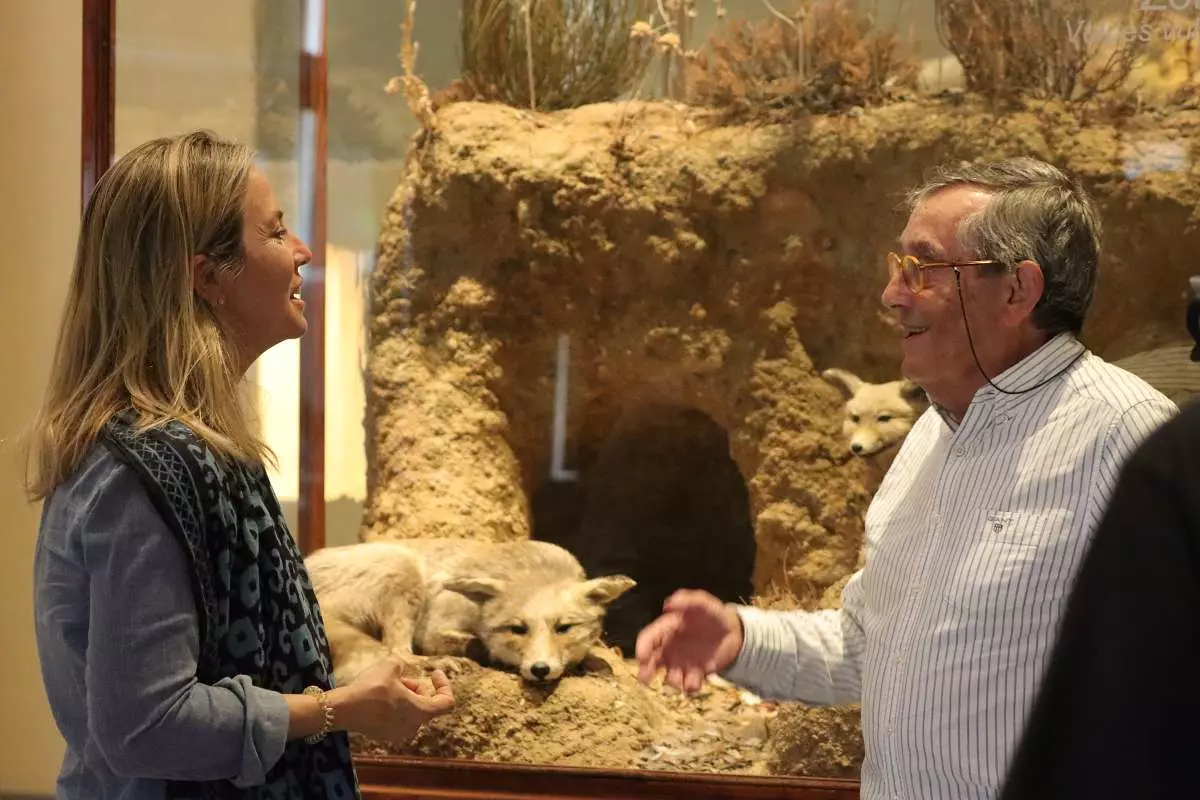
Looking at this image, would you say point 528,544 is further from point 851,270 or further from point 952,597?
point 952,597

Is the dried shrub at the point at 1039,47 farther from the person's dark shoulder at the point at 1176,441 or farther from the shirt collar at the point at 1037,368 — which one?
the person's dark shoulder at the point at 1176,441

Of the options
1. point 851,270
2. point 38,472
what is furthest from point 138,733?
point 851,270

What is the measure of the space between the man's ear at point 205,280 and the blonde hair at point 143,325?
17 millimetres

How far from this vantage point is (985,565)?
77.9 inches

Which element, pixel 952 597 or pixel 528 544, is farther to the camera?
pixel 528 544

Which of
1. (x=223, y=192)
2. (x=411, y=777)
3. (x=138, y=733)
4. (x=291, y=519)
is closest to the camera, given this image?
(x=138, y=733)

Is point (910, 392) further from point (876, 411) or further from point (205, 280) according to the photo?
point (205, 280)

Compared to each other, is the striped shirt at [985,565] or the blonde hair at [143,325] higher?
the blonde hair at [143,325]

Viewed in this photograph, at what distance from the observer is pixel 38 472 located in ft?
6.07

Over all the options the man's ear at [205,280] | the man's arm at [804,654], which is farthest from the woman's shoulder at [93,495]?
the man's arm at [804,654]

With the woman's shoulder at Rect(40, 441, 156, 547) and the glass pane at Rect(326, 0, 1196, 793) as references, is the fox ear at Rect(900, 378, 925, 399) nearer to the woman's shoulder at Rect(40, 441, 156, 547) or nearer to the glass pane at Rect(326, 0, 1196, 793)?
the glass pane at Rect(326, 0, 1196, 793)

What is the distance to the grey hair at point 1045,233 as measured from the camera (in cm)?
216

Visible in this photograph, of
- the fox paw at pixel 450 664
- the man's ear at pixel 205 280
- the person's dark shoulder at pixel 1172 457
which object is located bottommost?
the fox paw at pixel 450 664

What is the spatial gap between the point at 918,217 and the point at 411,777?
199 centimetres
